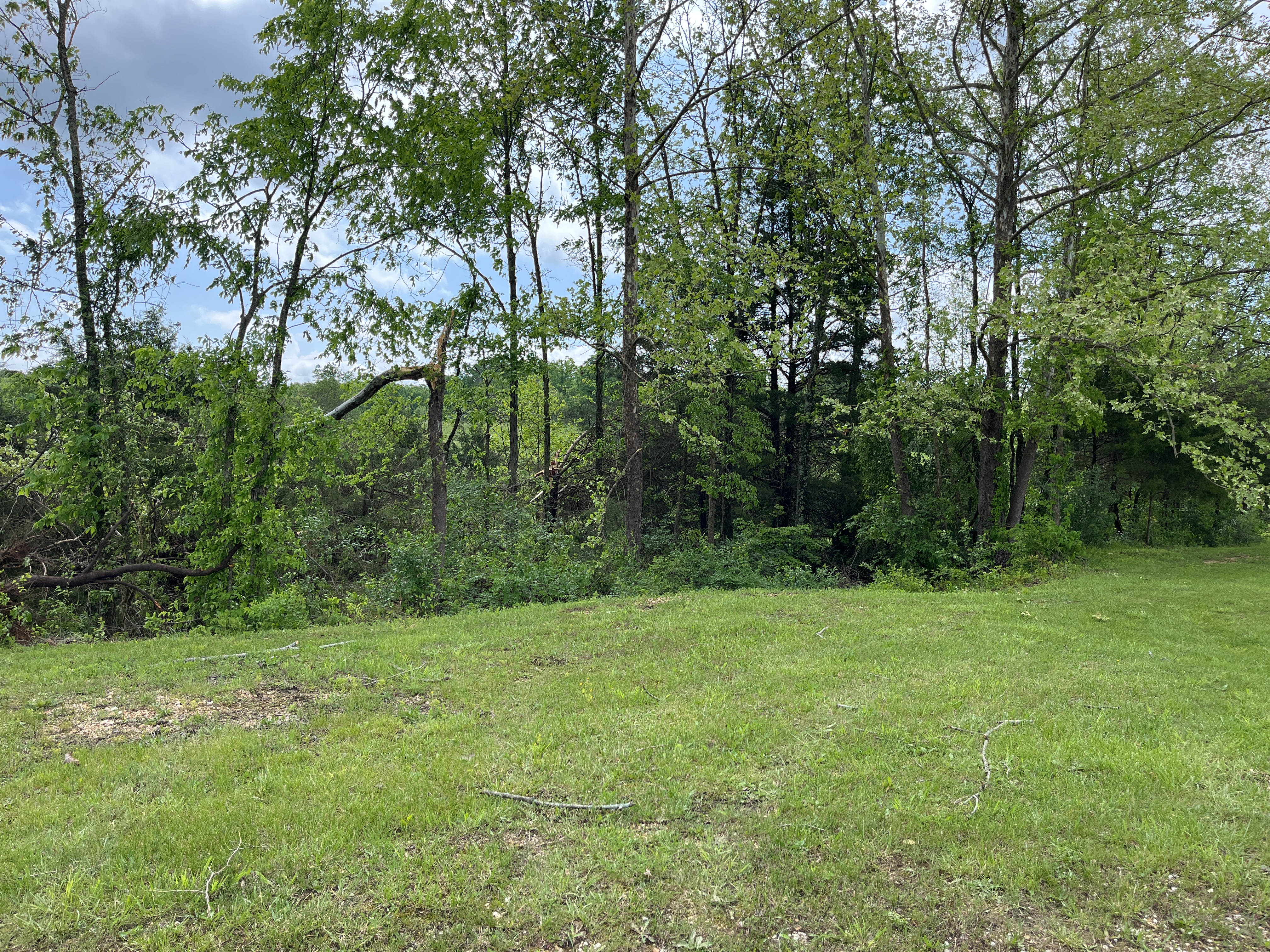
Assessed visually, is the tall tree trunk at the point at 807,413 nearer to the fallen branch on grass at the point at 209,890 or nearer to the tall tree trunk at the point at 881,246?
the tall tree trunk at the point at 881,246

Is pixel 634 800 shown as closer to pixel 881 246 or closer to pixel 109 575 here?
pixel 109 575

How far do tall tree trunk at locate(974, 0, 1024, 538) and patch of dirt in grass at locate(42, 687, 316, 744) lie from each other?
45.3 feet

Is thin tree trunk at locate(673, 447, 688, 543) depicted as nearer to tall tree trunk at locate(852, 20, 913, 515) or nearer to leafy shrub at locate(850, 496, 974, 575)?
leafy shrub at locate(850, 496, 974, 575)

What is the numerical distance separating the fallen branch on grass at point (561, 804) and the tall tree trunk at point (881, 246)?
13.7 metres

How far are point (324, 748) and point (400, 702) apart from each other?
0.99 m

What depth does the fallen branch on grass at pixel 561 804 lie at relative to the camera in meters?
3.73

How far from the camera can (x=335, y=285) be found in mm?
12828

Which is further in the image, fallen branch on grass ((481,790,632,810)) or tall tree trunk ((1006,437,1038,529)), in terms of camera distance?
tall tree trunk ((1006,437,1038,529))

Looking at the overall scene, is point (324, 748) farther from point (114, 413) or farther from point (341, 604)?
point (114, 413)

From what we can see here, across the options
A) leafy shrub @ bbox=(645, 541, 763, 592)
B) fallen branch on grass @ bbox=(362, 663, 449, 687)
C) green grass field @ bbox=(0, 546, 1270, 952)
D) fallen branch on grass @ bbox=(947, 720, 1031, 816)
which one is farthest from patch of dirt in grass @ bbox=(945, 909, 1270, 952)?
leafy shrub @ bbox=(645, 541, 763, 592)

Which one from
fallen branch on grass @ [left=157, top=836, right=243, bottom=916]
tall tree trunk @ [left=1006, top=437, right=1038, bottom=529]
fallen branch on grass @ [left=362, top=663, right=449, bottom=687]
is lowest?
fallen branch on grass @ [left=157, top=836, right=243, bottom=916]

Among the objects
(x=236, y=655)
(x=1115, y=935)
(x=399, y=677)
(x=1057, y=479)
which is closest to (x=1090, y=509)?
(x=1057, y=479)

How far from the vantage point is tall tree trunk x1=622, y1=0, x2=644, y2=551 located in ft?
42.9

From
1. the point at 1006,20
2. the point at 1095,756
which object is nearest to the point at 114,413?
the point at 1095,756
